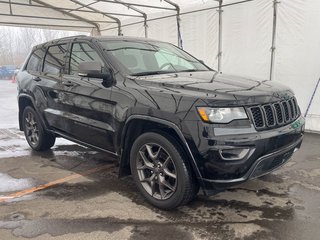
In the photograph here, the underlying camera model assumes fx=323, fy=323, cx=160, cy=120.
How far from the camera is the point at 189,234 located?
2.88m

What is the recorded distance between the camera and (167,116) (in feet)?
9.76

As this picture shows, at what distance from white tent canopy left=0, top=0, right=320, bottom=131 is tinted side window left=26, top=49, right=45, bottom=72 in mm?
4982

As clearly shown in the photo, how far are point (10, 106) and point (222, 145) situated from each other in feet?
36.2

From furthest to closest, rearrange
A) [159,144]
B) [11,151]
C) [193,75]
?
1. [11,151]
2. [193,75]
3. [159,144]

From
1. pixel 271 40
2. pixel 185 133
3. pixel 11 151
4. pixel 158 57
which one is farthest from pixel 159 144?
pixel 271 40

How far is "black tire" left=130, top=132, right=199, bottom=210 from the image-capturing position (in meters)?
3.00

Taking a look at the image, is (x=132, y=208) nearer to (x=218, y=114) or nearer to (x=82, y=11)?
(x=218, y=114)

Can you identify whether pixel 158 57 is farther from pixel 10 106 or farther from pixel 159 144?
pixel 10 106

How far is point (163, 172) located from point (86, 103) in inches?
54.4

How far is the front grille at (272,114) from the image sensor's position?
9.46 ft

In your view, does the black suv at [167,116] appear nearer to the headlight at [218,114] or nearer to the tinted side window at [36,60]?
the headlight at [218,114]

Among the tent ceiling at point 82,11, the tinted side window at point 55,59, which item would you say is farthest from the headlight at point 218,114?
the tent ceiling at point 82,11

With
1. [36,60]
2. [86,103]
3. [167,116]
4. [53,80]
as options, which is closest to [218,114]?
[167,116]

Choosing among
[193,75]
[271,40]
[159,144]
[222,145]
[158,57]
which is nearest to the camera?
[222,145]
